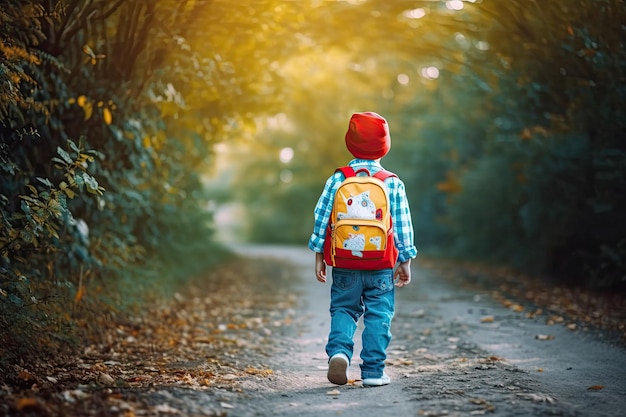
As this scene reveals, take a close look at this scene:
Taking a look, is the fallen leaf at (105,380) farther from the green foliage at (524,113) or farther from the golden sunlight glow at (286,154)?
the golden sunlight glow at (286,154)

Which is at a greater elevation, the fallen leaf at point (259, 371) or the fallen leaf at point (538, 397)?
the fallen leaf at point (538, 397)

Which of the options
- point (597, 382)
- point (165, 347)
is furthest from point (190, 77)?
point (597, 382)

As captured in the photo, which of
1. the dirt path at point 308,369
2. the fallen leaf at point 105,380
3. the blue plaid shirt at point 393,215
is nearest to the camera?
the dirt path at point 308,369

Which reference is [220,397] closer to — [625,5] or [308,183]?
[625,5]

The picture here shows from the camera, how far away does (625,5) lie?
26.0 feet

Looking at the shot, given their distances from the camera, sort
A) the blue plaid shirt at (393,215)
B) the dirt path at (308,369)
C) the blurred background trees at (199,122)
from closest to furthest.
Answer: the dirt path at (308,369) < the blue plaid shirt at (393,215) < the blurred background trees at (199,122)

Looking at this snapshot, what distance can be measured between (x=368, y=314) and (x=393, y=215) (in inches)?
30.5

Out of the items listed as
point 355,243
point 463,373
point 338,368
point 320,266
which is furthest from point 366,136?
point 463,373

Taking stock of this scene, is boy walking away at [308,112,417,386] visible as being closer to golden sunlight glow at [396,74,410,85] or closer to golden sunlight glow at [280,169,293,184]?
golden sunlight glow at [396,74,410,85]

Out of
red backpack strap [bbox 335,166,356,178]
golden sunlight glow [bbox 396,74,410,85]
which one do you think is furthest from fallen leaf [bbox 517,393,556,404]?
golden sunlight glow [bbox 396,74,410,85]

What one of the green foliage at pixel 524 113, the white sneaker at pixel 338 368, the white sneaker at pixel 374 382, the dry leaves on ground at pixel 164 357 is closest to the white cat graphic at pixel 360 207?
the white sneaker at pixel 338 368

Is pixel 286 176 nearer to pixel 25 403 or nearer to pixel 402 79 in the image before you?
pixel 402 79

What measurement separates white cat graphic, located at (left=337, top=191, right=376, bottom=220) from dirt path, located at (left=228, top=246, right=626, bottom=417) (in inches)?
50.3

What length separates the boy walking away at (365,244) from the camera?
18.3ft
